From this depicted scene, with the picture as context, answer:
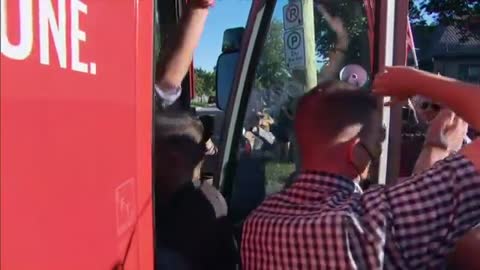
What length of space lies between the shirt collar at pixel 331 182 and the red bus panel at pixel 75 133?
0.40 m

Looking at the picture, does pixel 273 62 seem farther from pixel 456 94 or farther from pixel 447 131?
pixel 456 94

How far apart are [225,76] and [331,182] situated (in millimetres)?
1262

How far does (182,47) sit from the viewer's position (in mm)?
1906

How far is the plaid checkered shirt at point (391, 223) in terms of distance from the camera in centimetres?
136

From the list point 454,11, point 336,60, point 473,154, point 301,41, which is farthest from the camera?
point 454,11

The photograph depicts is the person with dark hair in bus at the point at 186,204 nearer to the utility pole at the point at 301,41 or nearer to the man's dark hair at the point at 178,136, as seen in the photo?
the man's dark hair at the point at 178,136

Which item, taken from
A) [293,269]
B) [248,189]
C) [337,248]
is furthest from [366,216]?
[248,189]

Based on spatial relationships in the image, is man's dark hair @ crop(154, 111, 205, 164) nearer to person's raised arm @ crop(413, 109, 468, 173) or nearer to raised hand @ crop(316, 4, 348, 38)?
raised hand @ crop(316, 4, 348, 38)

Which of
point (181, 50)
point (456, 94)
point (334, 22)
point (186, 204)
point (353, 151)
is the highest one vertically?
point (334, 22)

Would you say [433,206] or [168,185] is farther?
[168,185]

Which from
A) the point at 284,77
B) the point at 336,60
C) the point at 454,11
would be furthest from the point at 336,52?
the point at 454,11

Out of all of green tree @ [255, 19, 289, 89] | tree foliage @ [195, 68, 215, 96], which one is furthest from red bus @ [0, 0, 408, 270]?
tree foliage @ [195, 68, 215, 96]

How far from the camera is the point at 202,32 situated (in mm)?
1957

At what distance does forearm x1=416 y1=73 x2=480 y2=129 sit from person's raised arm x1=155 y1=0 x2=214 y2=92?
71 cm
